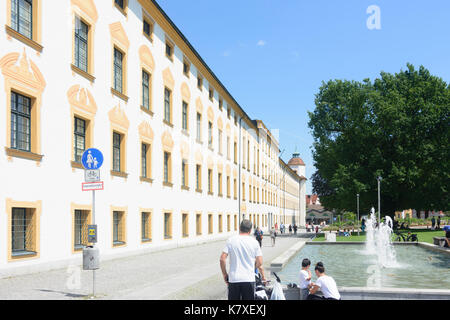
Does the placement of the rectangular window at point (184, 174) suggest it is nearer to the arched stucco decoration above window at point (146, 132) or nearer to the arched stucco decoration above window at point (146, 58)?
the arched stucco decoration above window at point (146, 132)

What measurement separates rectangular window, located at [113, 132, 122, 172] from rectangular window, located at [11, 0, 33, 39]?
23.8ft

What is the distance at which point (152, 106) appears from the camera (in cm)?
2736

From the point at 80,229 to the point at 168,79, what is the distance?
43.8 ft

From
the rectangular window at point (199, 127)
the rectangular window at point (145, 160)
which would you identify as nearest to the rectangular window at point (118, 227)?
the rectangular window at point (145, 160)

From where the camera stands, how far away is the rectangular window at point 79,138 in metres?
19.5

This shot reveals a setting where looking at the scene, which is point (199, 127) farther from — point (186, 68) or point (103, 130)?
point (103, 130)

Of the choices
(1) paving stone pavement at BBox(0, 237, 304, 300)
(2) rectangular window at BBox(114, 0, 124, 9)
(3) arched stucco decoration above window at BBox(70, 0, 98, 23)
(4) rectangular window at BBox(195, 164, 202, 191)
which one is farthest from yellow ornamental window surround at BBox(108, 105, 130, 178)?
(4) rectangular window at BBox(195, 164, 202, 191)

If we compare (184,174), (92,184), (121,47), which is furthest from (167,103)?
(92,184)

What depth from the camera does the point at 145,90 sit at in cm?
2688
